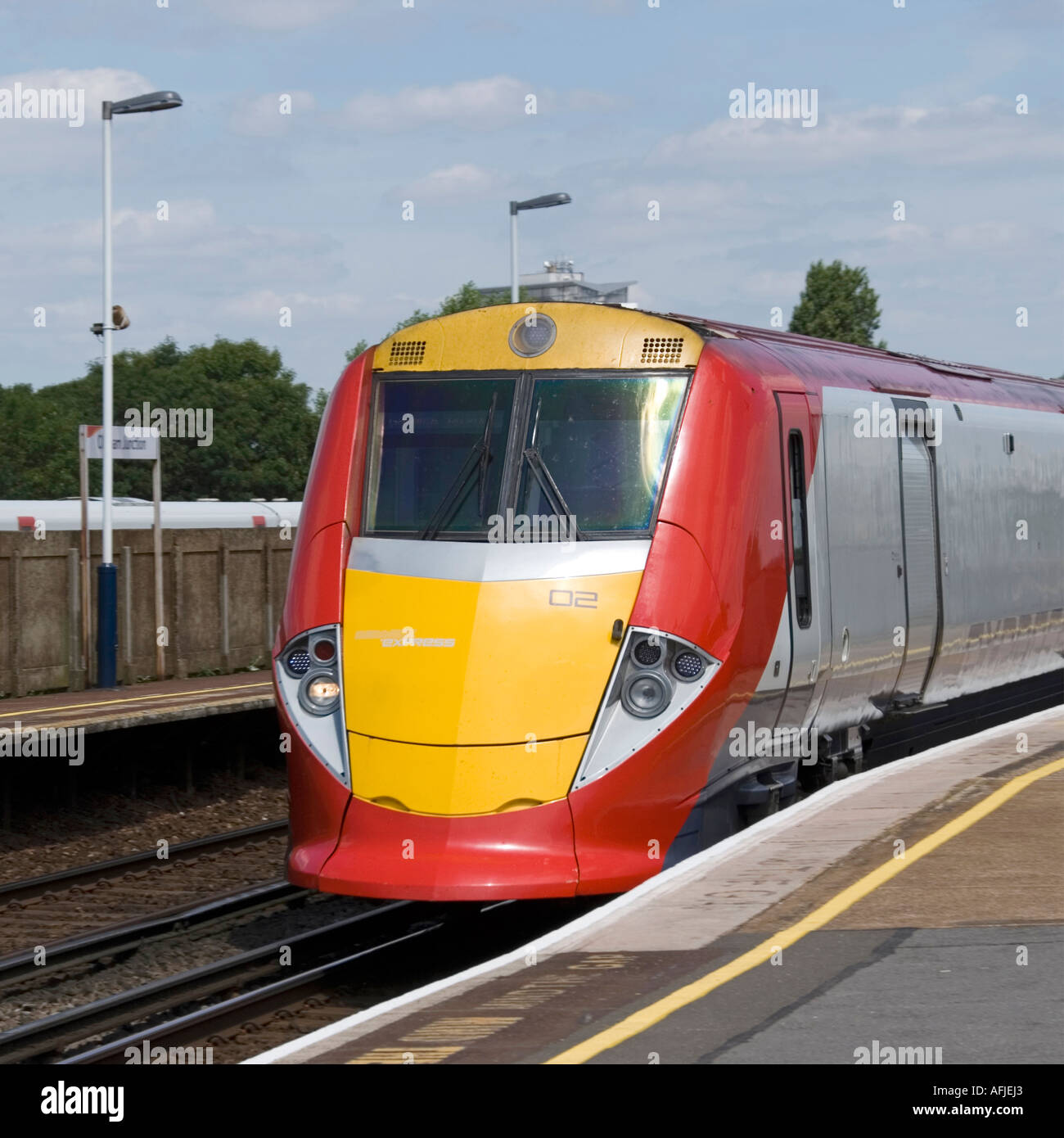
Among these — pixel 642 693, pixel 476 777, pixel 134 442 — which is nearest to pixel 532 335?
pixel 642 693

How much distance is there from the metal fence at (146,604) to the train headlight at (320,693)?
10730 mm

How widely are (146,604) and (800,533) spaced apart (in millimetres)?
13039

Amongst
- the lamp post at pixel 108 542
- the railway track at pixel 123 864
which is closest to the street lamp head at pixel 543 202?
the lamp post at pixel 108 542

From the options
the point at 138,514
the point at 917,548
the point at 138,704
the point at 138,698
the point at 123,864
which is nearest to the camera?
the point at 917,548

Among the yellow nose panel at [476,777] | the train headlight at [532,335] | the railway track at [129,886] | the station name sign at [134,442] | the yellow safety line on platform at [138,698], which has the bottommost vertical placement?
the railway track at [129,886]

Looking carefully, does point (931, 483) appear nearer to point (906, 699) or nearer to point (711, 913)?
point (906, 699)

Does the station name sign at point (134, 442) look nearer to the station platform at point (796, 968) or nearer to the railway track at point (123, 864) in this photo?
the railway track at point (123, 864)

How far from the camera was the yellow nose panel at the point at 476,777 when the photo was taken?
8.42 m

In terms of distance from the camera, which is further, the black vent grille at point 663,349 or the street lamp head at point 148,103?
the street lamp head at point 148,103

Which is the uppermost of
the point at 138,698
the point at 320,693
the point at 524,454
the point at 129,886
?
the point at 524,454

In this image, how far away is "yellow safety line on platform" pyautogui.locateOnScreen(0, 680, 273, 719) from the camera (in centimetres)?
1741

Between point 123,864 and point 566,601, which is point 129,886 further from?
point 566,601

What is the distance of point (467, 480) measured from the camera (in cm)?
955
